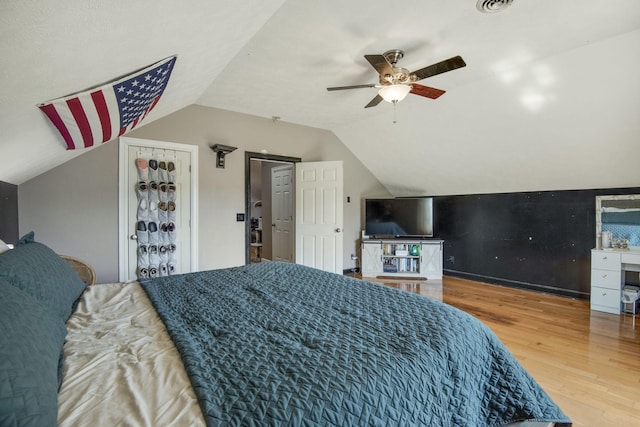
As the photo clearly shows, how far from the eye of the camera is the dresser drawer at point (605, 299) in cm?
337

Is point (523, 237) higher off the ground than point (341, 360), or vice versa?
point (523, 237)

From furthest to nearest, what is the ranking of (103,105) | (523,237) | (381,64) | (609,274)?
1. (523,237)
2. (609,274)
3. (381,64)
4. (103,105)

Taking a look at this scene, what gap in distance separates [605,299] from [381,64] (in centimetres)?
371

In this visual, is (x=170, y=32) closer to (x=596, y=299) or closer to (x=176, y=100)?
(x=176, y=100)

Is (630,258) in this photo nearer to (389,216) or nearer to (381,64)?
(389,216)

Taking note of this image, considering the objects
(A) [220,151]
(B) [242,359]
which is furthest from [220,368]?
(A) [220,151]

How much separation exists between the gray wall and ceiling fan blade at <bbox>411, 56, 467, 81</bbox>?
2.53 m

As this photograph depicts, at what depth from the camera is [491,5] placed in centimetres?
206

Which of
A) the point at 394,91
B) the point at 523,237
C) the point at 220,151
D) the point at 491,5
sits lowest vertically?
the point at 523,237

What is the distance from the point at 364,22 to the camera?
2227 mm

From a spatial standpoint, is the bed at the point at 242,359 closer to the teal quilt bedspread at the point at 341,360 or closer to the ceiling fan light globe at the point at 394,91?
the teal quilt bedspread at the point at 341,360

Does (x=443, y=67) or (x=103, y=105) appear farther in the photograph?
(x=443, y=67)

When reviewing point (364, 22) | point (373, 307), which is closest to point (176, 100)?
point (364, 22)

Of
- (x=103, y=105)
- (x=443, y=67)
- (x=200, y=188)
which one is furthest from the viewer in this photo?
(x=200, y=188)
